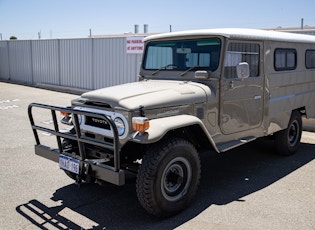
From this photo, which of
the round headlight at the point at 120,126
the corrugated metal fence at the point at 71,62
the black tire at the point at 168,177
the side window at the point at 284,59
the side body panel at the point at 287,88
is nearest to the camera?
the black tire at the point at 168,177

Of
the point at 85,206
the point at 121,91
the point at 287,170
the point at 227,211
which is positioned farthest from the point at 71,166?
the point at 287,170

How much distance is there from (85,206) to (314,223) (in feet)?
8.54

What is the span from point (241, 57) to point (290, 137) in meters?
2.39

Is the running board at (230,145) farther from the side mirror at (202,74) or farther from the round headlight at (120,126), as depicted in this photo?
the round headlight at (120,126)

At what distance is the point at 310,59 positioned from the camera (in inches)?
266

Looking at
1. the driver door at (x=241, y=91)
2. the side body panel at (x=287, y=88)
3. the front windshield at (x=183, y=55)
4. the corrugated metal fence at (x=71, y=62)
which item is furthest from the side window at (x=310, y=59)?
the corrugated metal fence at (x=71, y=62)

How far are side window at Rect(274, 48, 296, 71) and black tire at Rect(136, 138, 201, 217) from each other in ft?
8.50

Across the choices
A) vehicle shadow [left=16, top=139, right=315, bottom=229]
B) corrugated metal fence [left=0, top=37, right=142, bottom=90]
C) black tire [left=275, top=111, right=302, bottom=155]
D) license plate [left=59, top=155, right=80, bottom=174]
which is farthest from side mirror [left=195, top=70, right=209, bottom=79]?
corrugated metal fence [left=0, top=37, right=142, bottom=90]

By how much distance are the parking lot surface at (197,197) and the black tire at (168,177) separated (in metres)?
0.18

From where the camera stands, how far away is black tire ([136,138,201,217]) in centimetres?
370

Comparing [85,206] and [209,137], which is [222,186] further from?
[85,206]

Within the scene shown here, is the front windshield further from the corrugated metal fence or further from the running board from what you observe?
the corrugated metal fence

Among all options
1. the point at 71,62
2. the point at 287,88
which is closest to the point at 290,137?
the point at 287,88

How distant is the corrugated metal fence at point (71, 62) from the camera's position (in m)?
13.6
